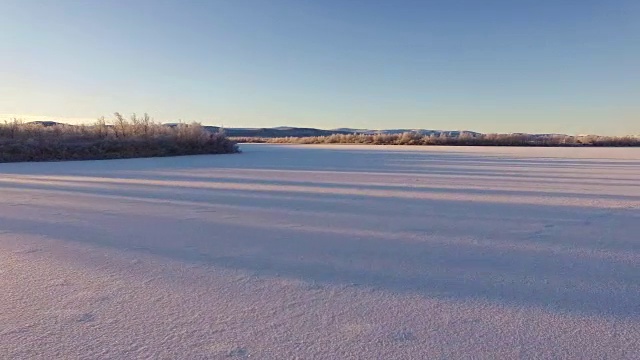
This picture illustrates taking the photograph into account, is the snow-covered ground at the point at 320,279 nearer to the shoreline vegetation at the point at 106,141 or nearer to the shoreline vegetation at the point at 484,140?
the shoreline vegetation at the point at 106,141

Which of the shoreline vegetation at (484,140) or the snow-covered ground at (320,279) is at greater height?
the shoreline vegetation at (484,140)

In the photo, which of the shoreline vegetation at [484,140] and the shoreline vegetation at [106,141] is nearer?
the shoreline vegetation at [106,141]

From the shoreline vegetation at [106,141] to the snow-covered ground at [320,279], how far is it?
12.3m

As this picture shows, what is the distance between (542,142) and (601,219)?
116 feet

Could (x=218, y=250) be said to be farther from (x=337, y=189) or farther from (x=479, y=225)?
(x=337, y=189)

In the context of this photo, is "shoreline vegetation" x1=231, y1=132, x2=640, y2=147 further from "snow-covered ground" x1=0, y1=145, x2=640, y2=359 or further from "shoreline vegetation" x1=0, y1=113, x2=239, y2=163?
Answer: "snow-covered ground" x1=0, y1=145, x2=640, y2=359

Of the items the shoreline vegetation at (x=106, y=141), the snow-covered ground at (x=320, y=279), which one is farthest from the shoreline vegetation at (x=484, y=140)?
the snow-covered ground at (x=320, y=279)

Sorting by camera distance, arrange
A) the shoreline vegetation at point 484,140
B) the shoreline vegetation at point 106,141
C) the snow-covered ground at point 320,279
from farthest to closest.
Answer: the shoreline vegetation at point 484,140, the shoreline vegetation at point 106,141, the snow-covered ground at point 320,279

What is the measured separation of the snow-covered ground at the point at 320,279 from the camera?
2.15 metres

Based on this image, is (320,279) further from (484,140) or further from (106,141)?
(484,140)

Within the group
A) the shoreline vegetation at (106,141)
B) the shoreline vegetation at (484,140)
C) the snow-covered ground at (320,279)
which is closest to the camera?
the snow-covered ground at (320,279)

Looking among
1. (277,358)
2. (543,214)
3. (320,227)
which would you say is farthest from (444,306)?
(543,214)

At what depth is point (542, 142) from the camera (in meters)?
36.8

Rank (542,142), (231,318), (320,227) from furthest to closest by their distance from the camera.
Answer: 1. (542,142)
2. (320,227)
3. (231,318)
